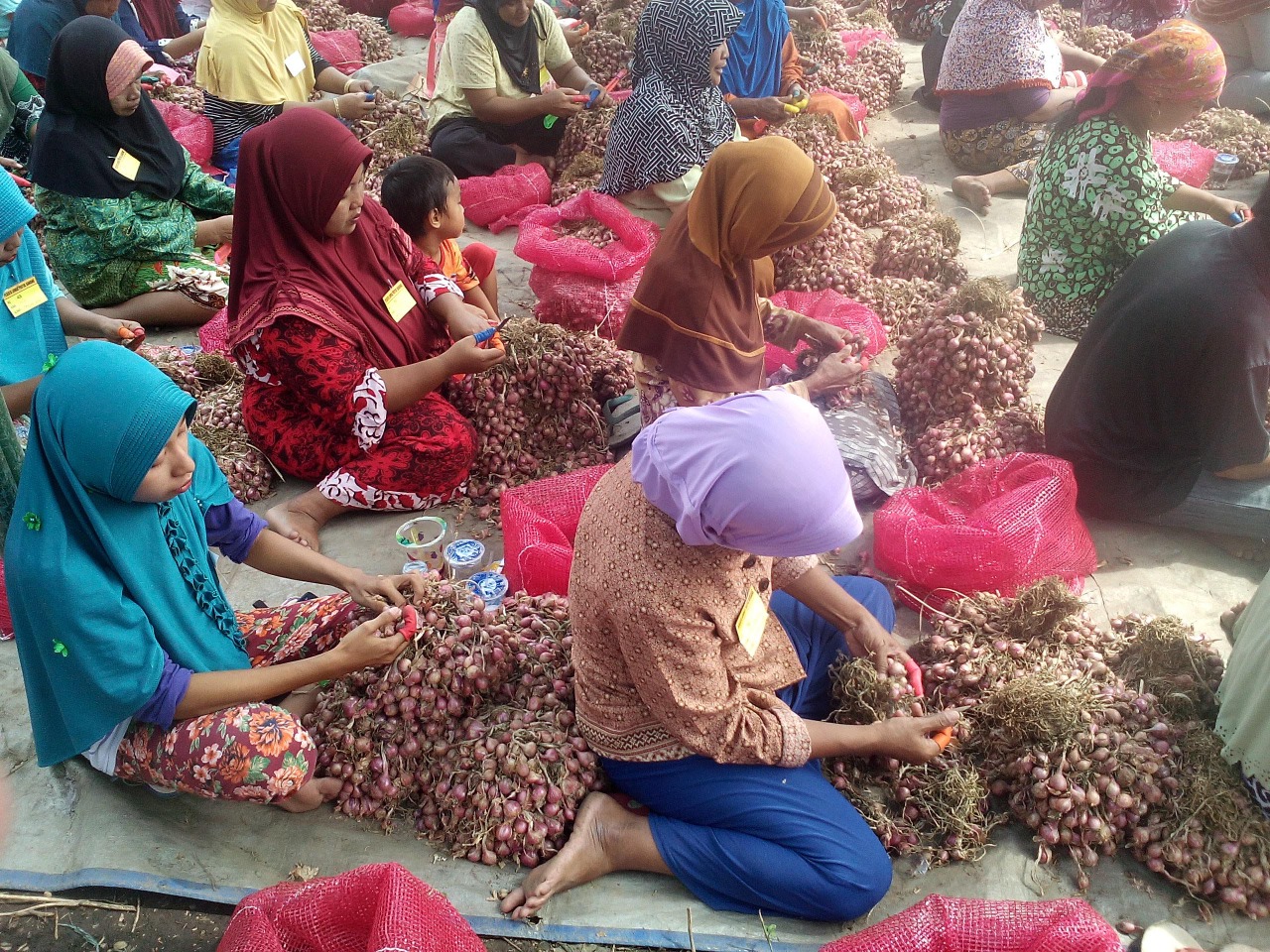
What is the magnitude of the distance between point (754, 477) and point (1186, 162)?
4.76 meters

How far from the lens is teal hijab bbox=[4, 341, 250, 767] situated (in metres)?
1.80

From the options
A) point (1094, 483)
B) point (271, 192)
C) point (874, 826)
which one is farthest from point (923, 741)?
point (271, 192)

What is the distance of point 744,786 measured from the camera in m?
2.01

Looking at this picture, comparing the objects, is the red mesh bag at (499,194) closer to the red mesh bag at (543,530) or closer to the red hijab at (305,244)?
the red hijab at (305,244)

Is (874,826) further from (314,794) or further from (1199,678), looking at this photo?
(314,794)

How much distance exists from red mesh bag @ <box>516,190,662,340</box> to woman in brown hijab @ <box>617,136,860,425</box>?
0.91m

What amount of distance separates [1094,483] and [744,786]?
176 centimetres

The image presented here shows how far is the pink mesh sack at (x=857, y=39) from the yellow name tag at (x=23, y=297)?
551cm

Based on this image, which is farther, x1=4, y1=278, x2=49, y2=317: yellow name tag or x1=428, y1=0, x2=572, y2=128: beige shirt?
x1=428, y1=0, x2=572, y2=128: beige shirt

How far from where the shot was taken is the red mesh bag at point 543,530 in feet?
8.91

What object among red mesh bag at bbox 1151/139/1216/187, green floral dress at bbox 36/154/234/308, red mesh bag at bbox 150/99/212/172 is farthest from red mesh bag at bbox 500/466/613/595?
red mesh bag at bbox 1151/139/1216/187

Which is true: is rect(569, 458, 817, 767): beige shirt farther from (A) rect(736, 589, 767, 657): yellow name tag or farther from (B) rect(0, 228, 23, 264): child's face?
(B) rect(0, 228, 23, 264): child's face

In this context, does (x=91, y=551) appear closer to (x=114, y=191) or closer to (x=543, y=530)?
(x=543, y=530)

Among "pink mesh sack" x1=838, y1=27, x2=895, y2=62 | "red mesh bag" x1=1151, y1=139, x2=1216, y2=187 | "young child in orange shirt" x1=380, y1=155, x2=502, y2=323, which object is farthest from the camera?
"pink mesh sack" x1=838, y1=27, x2=895, y2=62
